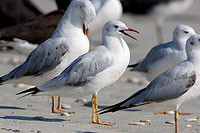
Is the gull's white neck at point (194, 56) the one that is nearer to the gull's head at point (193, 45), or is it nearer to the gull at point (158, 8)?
the gull's head at point (193, 45)

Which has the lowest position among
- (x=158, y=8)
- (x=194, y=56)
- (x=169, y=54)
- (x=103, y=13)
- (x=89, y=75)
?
(x=89, y=75)

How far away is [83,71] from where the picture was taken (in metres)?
5.70

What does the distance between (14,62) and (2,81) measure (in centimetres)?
381

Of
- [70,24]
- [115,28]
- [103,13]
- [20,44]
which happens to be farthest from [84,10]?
[103,13]

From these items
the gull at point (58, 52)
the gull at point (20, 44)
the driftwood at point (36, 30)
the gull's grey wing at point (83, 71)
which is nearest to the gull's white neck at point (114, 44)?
the gull's grey wing at point (83, 71)

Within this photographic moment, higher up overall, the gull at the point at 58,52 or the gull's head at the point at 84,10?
the gull's head at the point at 84,10

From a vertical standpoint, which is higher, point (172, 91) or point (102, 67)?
point (102, 67)

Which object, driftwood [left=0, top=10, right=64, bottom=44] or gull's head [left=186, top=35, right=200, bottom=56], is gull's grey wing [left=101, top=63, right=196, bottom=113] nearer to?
gull's head [left=186, top=35, right=200, bottom=56]

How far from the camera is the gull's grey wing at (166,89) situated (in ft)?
17.0

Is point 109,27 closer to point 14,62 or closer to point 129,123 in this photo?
point 129,123

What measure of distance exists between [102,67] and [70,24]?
1145 mm

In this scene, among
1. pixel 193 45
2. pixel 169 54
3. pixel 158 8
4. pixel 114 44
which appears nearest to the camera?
pixel 193 45

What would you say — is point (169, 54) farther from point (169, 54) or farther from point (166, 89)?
point (166, 89)

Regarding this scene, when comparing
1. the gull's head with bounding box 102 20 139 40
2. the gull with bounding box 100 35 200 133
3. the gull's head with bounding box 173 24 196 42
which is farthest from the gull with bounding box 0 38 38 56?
the gull with bounding box 100 35 200 133
